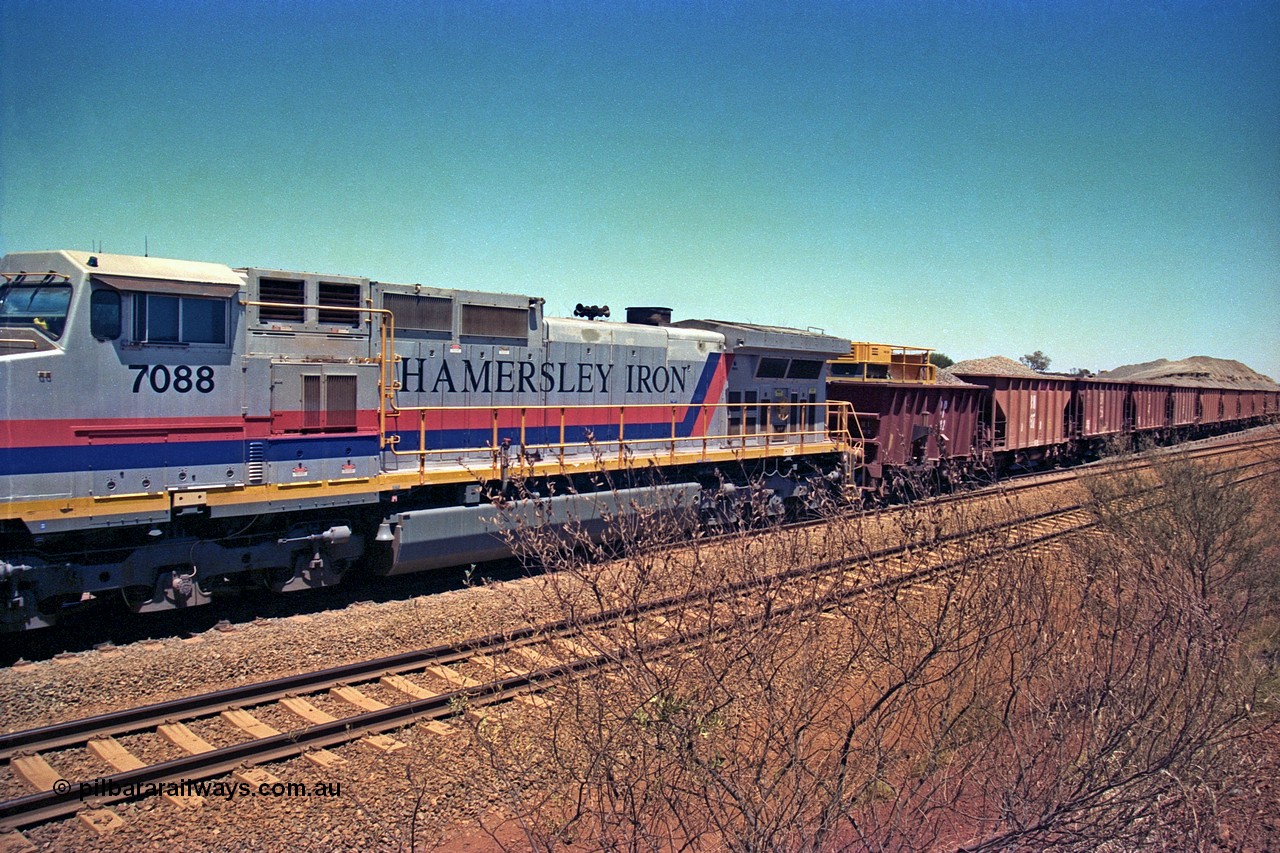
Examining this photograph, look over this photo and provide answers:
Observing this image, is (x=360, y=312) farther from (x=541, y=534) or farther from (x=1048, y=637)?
(x=1048, y=637)

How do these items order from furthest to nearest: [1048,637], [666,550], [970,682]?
[970,682] → [1048,637] → [666,550]

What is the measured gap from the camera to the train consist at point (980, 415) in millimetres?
17703

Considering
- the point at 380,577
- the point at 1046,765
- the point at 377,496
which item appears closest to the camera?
the point at 1046,765

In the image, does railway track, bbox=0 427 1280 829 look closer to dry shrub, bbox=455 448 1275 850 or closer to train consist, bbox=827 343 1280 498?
dry shrub, bbox=455 448 1275 850

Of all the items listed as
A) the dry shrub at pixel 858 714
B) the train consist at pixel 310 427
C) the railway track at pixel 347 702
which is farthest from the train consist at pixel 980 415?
the railway track at pixel 347 702

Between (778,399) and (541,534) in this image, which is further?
(778,399)

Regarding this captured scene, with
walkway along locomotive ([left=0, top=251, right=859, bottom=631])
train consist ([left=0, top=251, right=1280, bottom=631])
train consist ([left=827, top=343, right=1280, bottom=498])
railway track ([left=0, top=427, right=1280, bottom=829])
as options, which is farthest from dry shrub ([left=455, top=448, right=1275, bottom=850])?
train consist ([left=827, top=343, right=1280, bottom=498])

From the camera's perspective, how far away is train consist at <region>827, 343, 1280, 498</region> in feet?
58.1

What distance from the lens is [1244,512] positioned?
1198cm

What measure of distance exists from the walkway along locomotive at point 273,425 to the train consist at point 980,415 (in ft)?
16.2

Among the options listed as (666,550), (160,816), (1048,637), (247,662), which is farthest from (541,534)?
(247,662)

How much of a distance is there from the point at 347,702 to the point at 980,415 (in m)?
18.3

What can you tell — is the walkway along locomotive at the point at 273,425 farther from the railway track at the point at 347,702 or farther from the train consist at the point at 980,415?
the train consist at the point at 980,415

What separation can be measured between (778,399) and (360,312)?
8820mm
